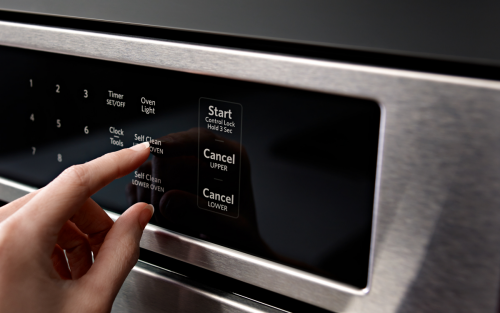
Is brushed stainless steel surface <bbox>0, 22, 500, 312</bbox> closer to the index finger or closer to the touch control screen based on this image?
the touch control screen

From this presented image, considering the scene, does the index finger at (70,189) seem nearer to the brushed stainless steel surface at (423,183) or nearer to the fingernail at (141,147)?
the fingernail at (141,147)

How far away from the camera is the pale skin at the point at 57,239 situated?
0.29m

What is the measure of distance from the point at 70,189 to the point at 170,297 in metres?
0.14

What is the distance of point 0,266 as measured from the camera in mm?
286

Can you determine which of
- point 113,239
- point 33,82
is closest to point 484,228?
point 113,239

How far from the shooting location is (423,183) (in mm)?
226

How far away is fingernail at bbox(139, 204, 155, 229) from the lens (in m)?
0.34

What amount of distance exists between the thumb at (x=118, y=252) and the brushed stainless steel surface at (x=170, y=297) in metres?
0.03

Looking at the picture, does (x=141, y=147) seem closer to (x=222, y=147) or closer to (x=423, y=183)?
(x=222, y=147)

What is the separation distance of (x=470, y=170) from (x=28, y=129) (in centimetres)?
40

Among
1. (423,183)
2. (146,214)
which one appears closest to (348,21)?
(423,183)

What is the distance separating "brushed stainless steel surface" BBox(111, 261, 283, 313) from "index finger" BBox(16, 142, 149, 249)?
0.10m

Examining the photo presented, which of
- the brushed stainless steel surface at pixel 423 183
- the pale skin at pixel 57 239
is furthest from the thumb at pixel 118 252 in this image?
the brushed stainless steel surface at pixel 423 183

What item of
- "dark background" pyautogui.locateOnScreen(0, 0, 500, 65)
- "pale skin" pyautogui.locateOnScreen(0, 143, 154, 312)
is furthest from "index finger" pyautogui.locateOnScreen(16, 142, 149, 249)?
"dark background" pyautogui.locateOnScreen(0, 0, 500, 65)
